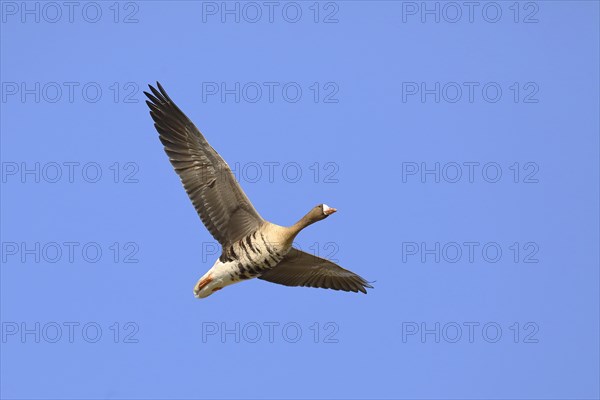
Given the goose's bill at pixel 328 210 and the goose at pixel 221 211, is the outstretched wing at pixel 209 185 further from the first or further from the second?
the goose's bill at pixel 328 210

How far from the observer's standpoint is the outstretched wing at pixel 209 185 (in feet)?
70.0

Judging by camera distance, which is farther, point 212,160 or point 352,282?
point 352,282

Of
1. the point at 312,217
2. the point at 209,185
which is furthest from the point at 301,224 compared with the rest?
the point at 209,185

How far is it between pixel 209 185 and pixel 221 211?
1.85ft

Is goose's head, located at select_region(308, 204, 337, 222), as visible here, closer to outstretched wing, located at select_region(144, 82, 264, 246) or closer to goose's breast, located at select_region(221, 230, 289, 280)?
goose's breast, located at select_region(221, 230, 289, 280)

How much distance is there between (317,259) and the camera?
22406 millimetres

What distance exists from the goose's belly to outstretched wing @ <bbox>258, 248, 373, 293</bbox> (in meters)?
0.87

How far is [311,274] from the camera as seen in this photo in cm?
2294

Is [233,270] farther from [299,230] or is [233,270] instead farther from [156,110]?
[156,110]

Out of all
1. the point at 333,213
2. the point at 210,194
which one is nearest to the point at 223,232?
the point at 210,194

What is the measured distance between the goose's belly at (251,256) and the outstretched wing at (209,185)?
0.90 ft

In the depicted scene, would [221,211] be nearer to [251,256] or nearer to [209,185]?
[209,185]

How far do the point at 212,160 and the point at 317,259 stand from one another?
304cm

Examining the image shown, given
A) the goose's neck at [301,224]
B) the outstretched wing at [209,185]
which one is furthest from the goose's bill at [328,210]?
the outstretched wing at [209,185]
